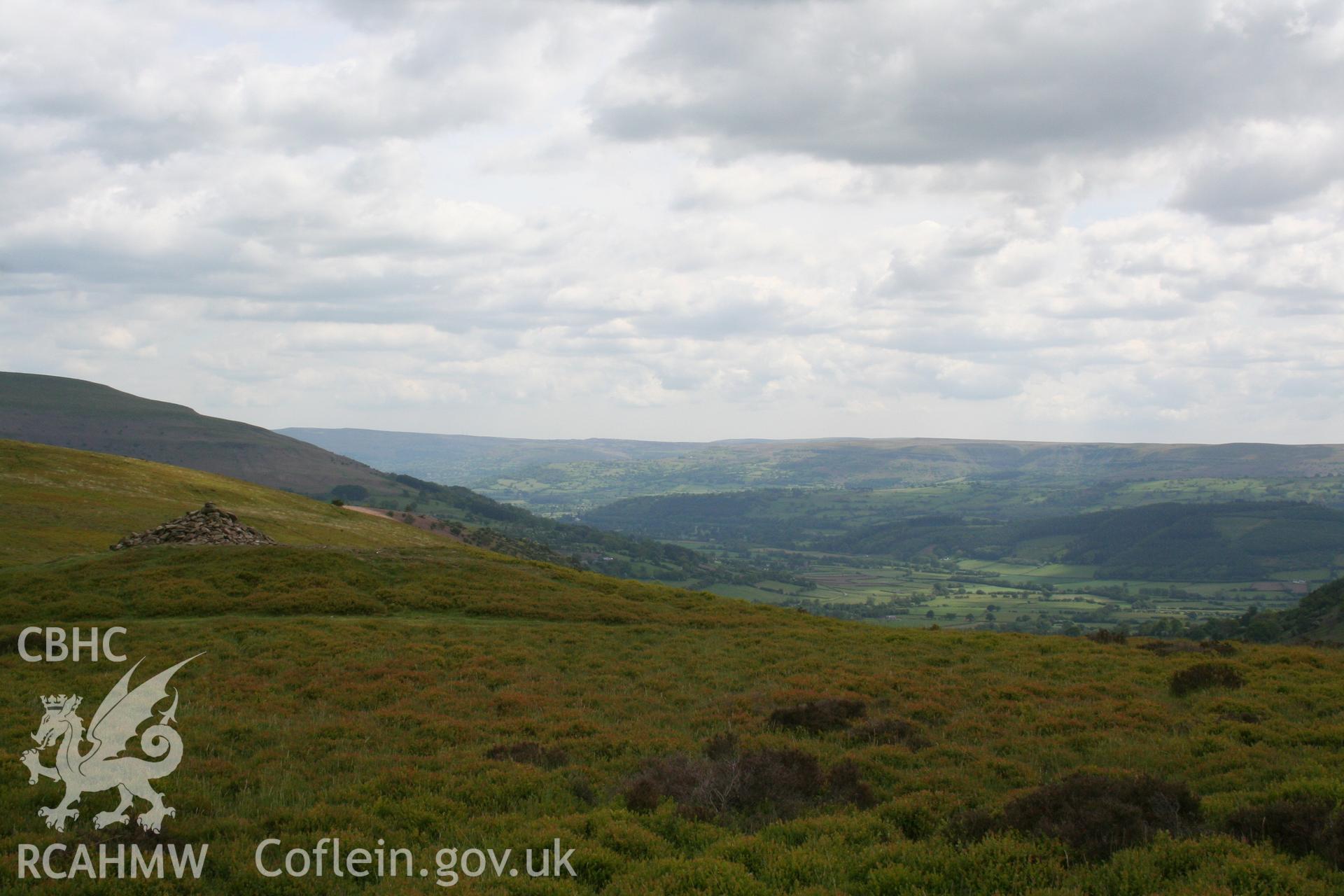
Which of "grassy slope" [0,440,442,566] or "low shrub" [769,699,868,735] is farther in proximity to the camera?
"grassy slope" [0,440,442,566]

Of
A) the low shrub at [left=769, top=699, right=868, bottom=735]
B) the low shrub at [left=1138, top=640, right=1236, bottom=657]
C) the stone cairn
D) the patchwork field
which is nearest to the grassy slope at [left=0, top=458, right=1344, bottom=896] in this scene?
the patchwork field

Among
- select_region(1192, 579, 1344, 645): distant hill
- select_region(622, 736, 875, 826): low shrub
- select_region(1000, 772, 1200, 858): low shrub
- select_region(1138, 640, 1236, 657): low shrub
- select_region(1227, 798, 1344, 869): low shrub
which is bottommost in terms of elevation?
select_region(1192, 579, 1344, 645): distant hill

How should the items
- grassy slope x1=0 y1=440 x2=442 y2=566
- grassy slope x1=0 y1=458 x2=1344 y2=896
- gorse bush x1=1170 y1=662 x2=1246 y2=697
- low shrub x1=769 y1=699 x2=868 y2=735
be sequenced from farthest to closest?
grassy slope x1=0 y1=440 x2=442 y2=566, gorse bush x1=1170 y1=662 x2=1246 y2=697, low shrub x1=769 y1=699 x2=868 y2=735, grassy slope x1=0 y1=458 x2=1344 y2=896

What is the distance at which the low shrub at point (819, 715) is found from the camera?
1694cm

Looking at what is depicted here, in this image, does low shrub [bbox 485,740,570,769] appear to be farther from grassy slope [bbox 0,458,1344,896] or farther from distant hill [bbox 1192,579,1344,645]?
distant hill [bbox 1192,579,1344,645]

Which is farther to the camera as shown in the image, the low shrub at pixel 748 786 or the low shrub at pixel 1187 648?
the low shrub at pixel 1187 648

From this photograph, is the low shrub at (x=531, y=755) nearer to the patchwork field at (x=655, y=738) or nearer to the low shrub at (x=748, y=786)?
the patchwork field at (x=655, y=738)

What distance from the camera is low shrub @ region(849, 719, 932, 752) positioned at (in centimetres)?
1566

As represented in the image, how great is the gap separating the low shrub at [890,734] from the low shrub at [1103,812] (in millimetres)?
3648

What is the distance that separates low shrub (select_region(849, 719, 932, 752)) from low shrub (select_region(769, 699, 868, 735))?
594 mm

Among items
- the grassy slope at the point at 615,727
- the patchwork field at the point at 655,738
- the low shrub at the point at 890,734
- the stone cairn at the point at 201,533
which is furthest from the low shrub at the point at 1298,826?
the stone cairn at the point at 201,533

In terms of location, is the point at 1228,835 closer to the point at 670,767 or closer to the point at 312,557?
the point at 670,767

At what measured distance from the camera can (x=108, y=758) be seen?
13.2 metres

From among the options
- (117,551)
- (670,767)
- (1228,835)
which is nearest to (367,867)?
(670,767)
